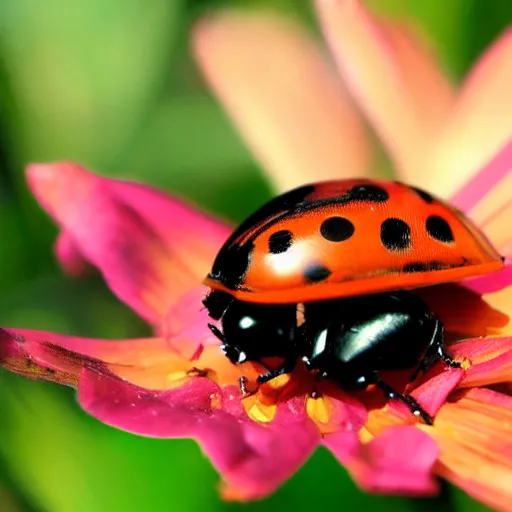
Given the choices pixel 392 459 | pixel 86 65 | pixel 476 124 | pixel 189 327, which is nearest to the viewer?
pixel 392 459

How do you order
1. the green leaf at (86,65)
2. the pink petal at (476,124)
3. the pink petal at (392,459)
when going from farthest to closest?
the green leaf at (86,65), the pink petal at (476,124), the pink petal at (392,459)

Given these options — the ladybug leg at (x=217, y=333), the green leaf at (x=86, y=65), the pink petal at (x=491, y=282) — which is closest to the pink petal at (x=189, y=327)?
the ladybug leg at (x=217, y=333)

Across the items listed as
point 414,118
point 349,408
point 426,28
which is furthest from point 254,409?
point 426,28

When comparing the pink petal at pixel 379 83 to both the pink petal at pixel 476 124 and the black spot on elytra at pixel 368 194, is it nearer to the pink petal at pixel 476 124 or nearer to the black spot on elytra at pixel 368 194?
the pink petal at pixel 476 124

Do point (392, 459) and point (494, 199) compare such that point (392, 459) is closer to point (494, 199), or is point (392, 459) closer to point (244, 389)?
point (244, 389)

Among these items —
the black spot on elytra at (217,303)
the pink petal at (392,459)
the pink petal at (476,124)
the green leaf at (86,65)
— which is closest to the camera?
the pink petal at (392,459)

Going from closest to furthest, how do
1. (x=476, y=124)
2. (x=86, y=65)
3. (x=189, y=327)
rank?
(x=189, y=327) → (x=476, y=124) → (x=86, y=65)

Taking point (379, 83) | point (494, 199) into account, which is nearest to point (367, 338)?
point (494, 199)
